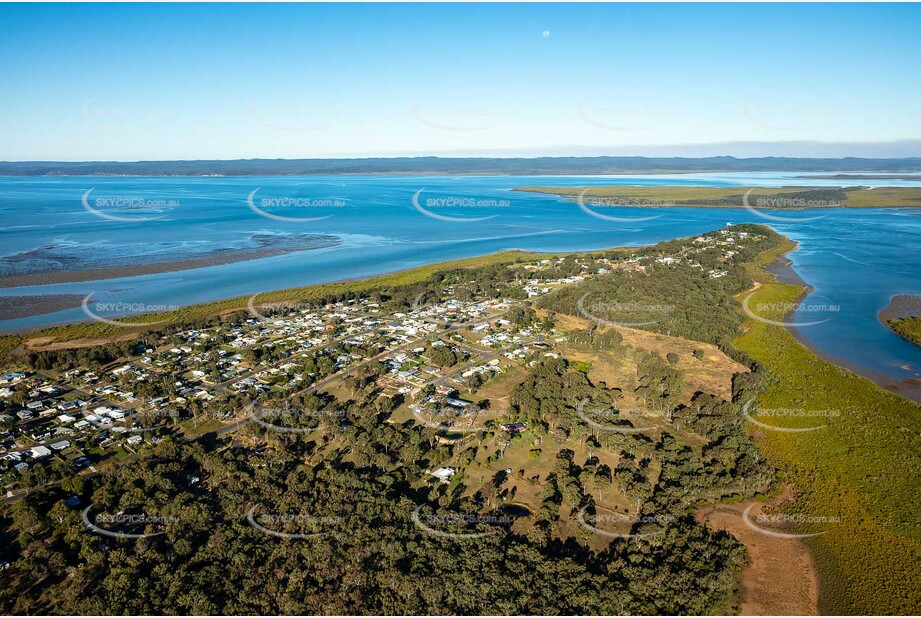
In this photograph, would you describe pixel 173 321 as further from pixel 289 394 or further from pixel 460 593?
pixel 460 593

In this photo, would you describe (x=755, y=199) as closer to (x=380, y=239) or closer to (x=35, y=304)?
(x=380, y=239)

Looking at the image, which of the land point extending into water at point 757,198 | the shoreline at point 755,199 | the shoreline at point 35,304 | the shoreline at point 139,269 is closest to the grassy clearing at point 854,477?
the shoreline at point 35,304

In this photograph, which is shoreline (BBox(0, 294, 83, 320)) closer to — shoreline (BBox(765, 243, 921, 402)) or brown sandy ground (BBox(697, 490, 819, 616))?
brown sandy ground (BBox(697, 490, 819, 616))

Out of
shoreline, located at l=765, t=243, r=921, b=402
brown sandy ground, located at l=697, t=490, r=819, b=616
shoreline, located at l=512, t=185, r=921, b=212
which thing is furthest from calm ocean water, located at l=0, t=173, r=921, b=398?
brown sandy ground, located at l=697, t=490, r=819, b=616

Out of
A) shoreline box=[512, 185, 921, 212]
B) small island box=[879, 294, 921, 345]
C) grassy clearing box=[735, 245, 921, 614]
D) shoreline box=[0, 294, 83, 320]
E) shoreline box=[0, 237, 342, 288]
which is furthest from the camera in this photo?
shoreline box=[512, 185, 921, 212]

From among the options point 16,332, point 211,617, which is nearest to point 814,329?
point 211,617

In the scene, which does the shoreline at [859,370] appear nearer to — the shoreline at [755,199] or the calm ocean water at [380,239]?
the calm ocean water at [380,239]
